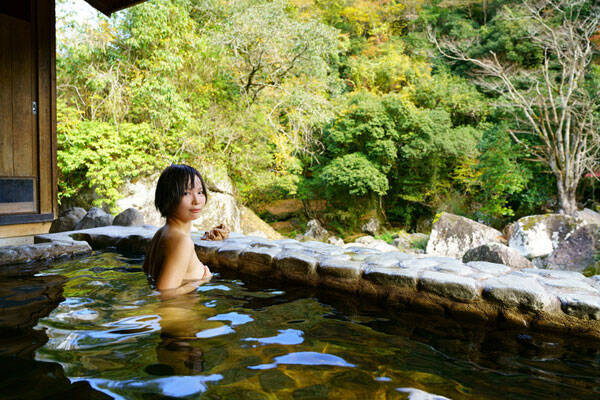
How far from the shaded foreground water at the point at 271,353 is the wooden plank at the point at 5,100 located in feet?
9.80

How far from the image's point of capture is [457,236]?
822 cm

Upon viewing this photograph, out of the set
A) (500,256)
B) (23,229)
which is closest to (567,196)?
(500,256)

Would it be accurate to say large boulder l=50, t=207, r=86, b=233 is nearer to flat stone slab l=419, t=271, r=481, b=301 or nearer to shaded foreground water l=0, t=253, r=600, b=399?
shaded foreground water l=0, t=253, r=600, b=399

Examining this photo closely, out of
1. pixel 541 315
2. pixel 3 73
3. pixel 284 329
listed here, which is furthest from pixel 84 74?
pixel 541 315

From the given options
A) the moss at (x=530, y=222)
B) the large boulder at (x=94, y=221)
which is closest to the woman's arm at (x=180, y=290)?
the large boulder at (x=94, y=221)

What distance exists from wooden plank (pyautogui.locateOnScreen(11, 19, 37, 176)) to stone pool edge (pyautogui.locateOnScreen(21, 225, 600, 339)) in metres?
3.05

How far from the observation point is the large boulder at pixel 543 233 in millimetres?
6922

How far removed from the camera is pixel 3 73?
4.33 meters

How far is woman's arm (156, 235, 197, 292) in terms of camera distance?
204 centimetres

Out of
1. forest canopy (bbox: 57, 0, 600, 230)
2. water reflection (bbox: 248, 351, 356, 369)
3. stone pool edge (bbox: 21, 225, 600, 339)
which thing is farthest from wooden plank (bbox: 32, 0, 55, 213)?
water reflection (bbox: 248, 351, 356, 369)

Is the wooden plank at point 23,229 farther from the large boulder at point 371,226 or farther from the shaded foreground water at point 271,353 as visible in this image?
the large boulder at point 371,226

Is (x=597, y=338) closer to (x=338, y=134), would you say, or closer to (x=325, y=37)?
(x=325, y=37)

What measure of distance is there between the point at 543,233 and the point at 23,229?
28.2ft

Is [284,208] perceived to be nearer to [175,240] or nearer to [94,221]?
[94,221]
